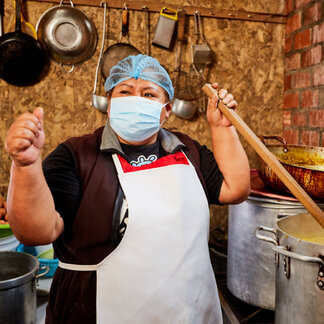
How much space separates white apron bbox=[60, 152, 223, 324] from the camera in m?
1.17

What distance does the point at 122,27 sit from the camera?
2.62 meters

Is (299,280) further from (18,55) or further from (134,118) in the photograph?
(18,55)

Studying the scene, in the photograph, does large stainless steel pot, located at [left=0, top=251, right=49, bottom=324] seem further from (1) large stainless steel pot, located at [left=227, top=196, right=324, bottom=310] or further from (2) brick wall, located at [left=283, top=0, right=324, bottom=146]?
(2) brick wall, located at [left=283, top=0, right=324, bottom=146]

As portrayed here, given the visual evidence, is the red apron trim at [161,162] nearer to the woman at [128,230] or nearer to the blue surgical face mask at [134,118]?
the woman at [128,230]

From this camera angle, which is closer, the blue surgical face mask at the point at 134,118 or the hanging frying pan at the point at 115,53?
the blue surgical face mask at the point at 134,118

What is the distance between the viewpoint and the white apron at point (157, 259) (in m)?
1.17

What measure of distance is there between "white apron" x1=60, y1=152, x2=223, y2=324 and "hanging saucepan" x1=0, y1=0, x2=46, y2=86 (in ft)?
5.32

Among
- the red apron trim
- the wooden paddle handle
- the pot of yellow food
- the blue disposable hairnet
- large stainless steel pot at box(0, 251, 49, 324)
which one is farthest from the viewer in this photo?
large stainless steel pot at box(0, 251, 49, 324)

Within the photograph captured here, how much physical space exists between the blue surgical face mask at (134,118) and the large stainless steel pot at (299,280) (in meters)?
0.70

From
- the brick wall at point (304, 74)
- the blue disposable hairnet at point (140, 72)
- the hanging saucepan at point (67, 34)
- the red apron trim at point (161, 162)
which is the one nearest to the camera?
the red apron trim at point (161, 162)

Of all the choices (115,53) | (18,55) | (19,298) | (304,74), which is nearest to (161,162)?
(19,298)

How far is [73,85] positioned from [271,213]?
182 centimetres

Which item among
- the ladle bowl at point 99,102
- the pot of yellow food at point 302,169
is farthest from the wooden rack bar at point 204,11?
the pot of yellow food at point 302,169

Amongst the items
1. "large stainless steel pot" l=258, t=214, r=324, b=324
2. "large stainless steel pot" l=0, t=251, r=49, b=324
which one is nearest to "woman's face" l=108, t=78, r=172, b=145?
"large stainless steel pot" l=258, t=214, r=324, b=324
